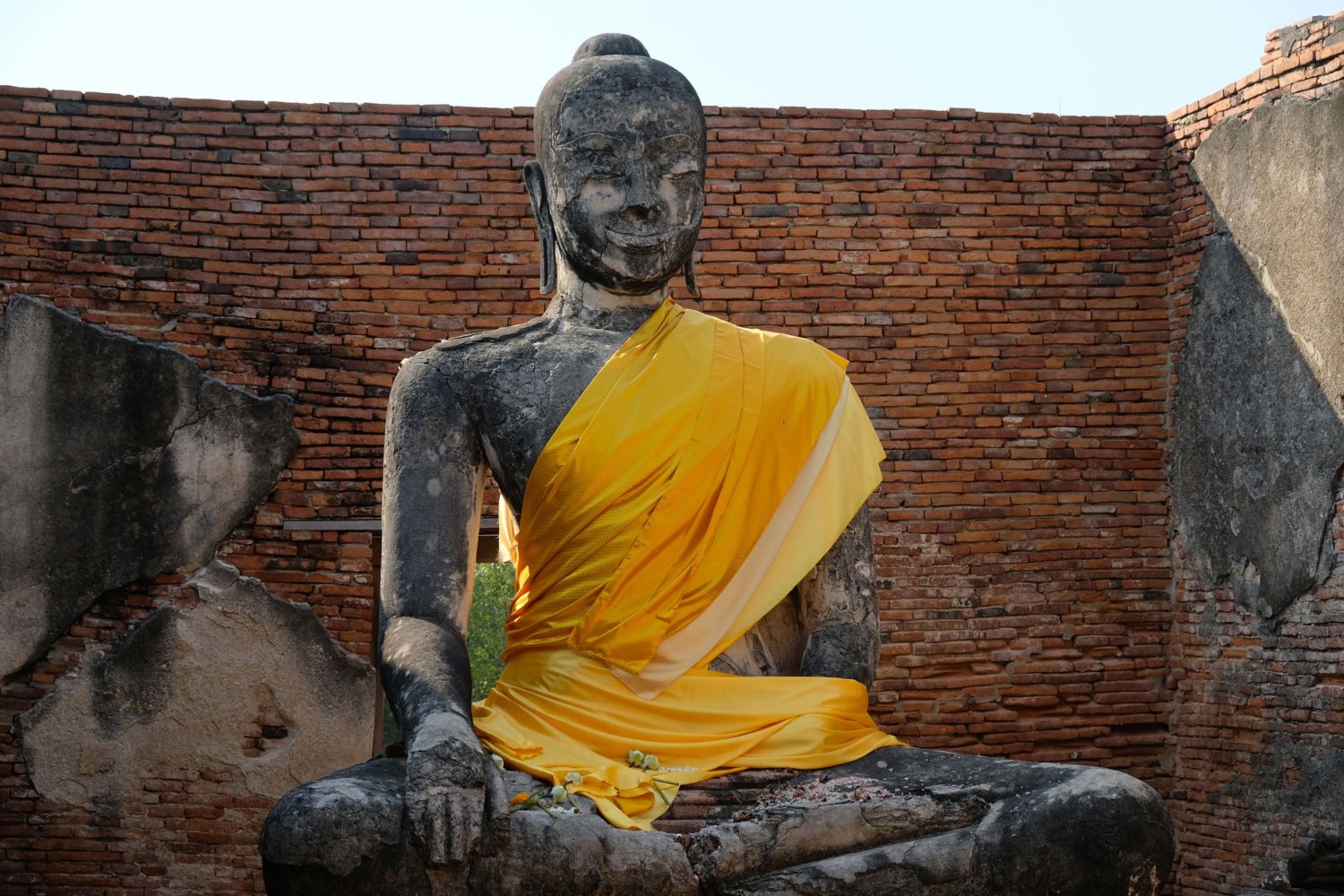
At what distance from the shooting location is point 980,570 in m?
8.51

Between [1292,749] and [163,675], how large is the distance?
4.96 m

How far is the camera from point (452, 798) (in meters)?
2.94

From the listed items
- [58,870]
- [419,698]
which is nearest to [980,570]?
[58,870]

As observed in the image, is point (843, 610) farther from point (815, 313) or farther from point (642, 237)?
point (815, 313)

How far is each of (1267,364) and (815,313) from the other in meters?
2.06

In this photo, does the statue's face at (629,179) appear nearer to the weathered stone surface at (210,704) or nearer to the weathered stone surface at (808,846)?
the weathered stone surface at (808,846)

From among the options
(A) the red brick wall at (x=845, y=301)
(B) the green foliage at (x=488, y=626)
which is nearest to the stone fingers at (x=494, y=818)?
(A) the red brick wall at (x=845, y=301)

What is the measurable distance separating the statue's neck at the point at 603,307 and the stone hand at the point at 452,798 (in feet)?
3.81

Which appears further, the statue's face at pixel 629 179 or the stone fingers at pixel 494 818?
the statue's face at pixel 629 179

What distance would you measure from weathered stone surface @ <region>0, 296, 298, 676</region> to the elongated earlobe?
440 centimetres

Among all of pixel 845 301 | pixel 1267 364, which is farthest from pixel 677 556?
pixel 1267 364

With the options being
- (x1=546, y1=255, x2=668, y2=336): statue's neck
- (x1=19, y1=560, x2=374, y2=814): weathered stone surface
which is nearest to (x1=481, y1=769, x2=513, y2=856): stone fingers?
(x1=546, y1=255, x2=668, y2=336): statue's neck

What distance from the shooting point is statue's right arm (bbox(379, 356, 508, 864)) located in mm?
2979

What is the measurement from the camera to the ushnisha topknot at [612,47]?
12.8ft
